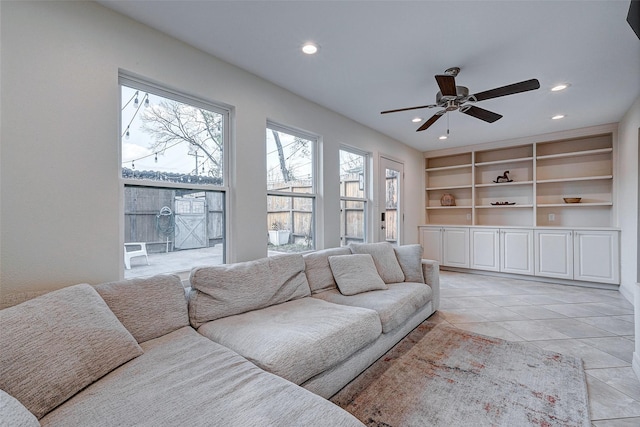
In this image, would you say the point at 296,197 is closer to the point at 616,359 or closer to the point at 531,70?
the point at 531,70

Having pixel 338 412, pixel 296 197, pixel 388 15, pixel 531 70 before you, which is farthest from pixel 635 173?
pixel 338 412

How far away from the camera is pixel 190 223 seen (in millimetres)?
2418

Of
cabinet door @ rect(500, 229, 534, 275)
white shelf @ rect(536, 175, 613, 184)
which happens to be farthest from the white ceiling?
cabinet door @ rect(500, 229, 534, 275)

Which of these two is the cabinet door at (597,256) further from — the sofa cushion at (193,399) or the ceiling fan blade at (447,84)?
the sofa cushion at (193,399)

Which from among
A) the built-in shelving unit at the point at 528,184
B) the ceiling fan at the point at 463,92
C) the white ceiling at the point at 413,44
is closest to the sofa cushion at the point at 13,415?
the white ceiling at the point at 413,44

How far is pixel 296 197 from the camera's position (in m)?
3.34

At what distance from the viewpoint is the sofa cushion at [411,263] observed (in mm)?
3270

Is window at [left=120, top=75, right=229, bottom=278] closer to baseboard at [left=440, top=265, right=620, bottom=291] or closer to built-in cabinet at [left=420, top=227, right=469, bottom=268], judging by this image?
built-in cabinet at [left=420, top=227, right=469, bottom=268]

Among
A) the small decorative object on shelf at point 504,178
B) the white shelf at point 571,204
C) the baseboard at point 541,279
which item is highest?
the small decorative object on shelf at point 504,178

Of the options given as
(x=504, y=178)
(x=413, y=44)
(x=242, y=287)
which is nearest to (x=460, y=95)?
(x=413, y=44)

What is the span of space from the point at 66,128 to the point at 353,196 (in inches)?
127

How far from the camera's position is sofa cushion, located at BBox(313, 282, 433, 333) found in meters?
2.31

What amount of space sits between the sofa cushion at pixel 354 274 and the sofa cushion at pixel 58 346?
5.74 ft

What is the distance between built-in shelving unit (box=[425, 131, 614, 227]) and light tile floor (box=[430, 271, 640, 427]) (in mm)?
1247
